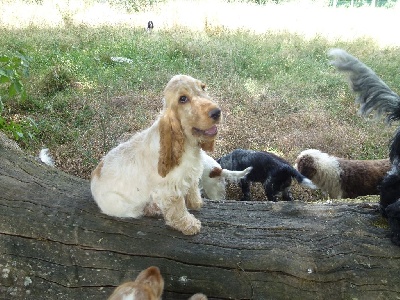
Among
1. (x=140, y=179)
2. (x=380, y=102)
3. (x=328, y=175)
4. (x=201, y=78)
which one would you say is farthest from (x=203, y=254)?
(x=201, y=78)

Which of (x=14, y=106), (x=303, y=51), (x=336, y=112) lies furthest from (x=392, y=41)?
(x=14, y=106)

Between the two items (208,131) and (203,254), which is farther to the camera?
(208,131)

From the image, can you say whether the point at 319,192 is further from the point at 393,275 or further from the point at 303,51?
the point at 303,51

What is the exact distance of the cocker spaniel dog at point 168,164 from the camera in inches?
135

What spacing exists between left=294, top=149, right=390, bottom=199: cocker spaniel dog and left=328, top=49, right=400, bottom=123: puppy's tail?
315 centimetres

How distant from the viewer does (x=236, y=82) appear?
413 inches

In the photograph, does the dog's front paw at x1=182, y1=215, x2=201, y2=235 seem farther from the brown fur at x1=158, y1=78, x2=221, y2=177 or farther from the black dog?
the black dog

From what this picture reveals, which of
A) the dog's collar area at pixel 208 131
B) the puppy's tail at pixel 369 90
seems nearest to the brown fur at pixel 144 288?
the dog's collar area at pixel 208 131

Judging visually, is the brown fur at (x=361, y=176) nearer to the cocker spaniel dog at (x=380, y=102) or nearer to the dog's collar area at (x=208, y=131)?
the cocker spaniel dog at (x=380, y=102)

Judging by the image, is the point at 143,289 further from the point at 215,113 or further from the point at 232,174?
the point at 232,174

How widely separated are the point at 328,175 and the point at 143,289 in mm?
5141

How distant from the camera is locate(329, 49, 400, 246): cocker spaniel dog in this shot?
3.54 m

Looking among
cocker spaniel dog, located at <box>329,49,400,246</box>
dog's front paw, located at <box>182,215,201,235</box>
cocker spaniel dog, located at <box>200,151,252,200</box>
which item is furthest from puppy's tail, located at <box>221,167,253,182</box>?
dog's front paw, located at <box>182,215,201,235</box>

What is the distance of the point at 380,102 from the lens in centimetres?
389
